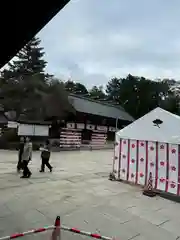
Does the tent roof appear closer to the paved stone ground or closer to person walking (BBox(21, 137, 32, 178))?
the paved stone ground

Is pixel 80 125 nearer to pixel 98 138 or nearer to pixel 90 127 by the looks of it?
pixel 90 127

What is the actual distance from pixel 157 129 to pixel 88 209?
3.61 metres

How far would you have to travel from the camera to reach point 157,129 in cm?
751

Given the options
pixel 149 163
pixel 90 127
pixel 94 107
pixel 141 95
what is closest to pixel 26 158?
pixel 149 163

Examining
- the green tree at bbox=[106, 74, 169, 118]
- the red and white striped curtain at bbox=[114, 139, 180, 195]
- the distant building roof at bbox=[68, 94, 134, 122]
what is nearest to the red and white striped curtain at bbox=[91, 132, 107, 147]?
the distant building roof at bbox=[68, 94, 134, 122]

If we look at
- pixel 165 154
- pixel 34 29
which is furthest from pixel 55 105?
pixel 34 29

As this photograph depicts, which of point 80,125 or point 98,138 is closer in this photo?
point 80,125

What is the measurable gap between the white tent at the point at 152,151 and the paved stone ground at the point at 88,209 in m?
0.57

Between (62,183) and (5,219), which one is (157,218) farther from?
(62,183)

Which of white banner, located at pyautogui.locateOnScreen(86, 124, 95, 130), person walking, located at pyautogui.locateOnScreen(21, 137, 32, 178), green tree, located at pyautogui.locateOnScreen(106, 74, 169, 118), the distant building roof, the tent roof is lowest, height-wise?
person walking, located at pyautogui.locateOnScreen(21, 137, 32, 178)

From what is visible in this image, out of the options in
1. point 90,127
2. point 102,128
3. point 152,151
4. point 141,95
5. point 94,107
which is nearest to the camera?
point 152,151

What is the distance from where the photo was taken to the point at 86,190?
738cm

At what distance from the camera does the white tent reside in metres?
7.03

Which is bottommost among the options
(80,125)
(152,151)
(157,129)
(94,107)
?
(152,151)
